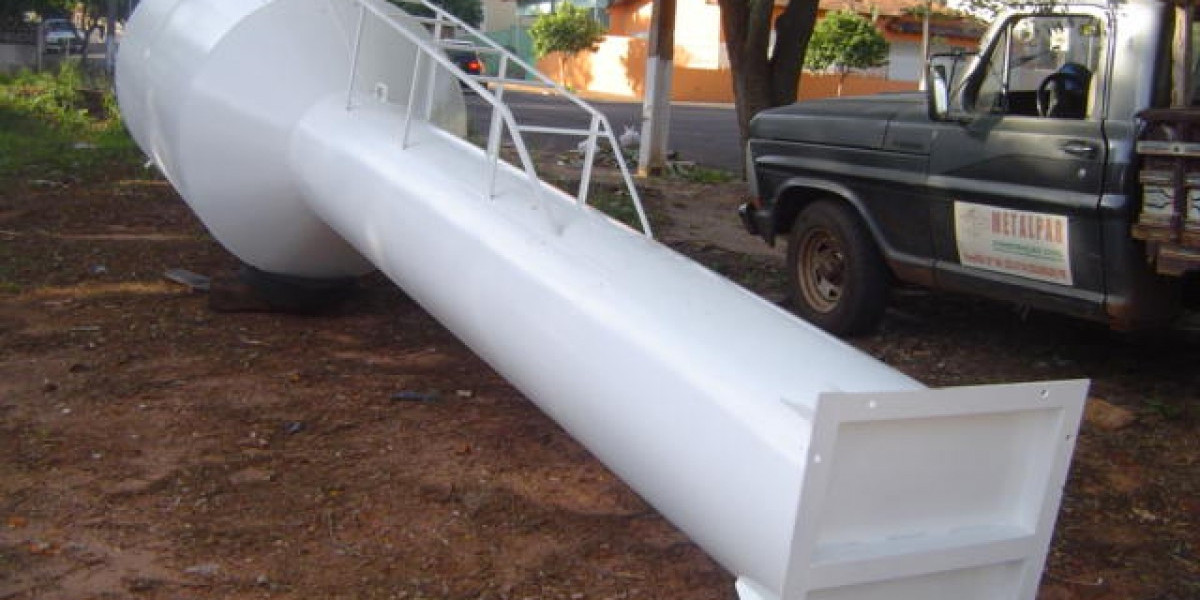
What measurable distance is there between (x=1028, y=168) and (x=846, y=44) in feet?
102

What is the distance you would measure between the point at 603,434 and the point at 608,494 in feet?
3.28

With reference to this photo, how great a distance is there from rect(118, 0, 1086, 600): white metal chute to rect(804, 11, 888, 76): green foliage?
31.2 metres

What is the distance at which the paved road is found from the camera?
1779cm

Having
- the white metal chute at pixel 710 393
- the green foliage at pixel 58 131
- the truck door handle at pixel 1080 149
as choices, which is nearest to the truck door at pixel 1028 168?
the truck door handle at pixel 1080 149

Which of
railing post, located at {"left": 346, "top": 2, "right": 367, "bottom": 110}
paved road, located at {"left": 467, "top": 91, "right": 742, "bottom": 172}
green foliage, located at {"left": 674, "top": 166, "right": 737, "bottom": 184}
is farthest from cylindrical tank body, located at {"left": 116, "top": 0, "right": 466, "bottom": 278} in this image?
paved road, located at {"left": 467, "top": 91, "right": 742, "bottom": 172}

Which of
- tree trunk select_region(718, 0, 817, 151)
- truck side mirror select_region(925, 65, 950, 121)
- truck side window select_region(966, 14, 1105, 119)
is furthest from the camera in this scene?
tree trunk select_region(718, 0, 817, 151)

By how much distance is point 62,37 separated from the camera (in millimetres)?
41281

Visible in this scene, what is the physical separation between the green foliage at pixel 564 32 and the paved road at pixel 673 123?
415 inches

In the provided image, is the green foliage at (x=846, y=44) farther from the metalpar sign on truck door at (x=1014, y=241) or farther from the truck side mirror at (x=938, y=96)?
the metalpar sign on truck door at (x=1014, y=241)

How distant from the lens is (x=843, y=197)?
24.4 feet

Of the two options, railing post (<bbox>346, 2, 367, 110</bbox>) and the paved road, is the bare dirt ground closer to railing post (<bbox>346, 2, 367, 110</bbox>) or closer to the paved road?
railing post (<bbox>346, 2, 367, 110</bbox>)

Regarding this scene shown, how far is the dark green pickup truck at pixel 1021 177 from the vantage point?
5691 millimetres

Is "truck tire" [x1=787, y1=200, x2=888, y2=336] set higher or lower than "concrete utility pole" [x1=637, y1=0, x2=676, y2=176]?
lower

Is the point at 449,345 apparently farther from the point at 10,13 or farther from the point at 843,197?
the point at 10,13
